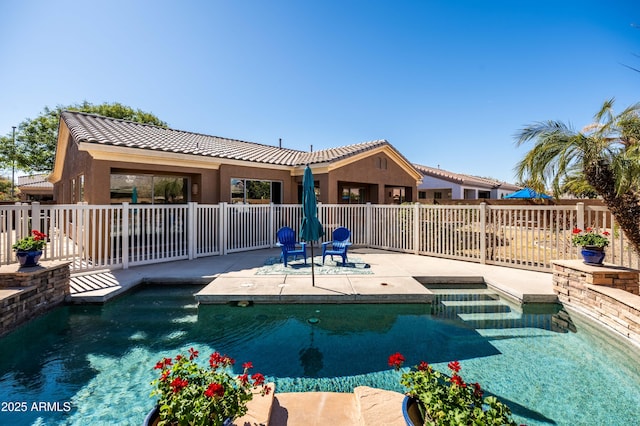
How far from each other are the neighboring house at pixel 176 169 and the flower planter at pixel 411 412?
1014 cm

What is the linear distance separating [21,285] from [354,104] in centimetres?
1548

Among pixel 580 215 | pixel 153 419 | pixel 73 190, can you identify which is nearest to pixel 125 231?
pixel 73 190

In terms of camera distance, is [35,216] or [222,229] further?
[222,229]

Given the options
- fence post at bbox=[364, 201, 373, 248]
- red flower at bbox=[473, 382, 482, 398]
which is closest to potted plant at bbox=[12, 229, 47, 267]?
red flower at bbox=[473, 382, 482, 398]

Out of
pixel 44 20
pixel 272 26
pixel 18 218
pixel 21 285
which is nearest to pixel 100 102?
pixel 44 20

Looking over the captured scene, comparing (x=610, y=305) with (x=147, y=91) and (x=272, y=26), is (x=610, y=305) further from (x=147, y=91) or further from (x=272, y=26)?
(x=147, y=91)

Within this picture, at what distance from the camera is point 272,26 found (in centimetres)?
1057

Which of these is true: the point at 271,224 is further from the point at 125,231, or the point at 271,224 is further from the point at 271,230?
the point at 125,231

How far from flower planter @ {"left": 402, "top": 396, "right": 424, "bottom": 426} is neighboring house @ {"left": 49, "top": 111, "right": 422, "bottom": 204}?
10.1m

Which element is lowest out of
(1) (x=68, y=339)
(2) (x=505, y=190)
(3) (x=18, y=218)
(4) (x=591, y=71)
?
(1) (x=68, y=339)

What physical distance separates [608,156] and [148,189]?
13.2m

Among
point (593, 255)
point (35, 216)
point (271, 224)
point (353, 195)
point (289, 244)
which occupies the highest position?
point (353, 195)

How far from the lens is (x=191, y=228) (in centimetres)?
921

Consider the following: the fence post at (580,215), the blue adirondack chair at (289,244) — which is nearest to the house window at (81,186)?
the blue adirondack chair at (289,244)
